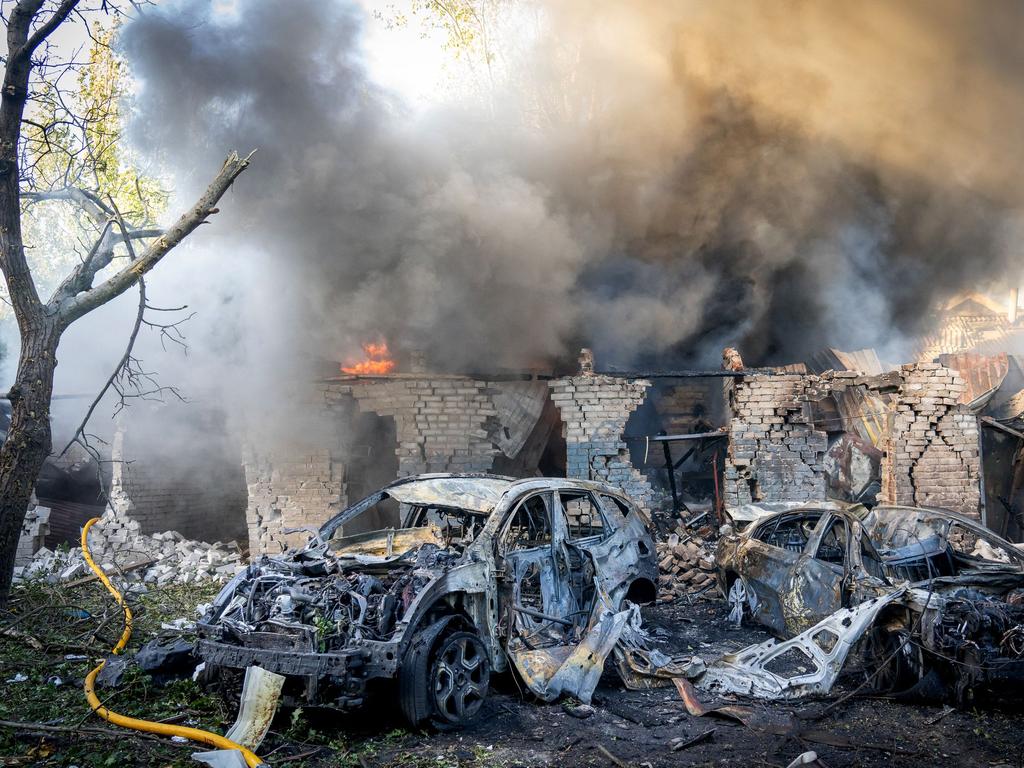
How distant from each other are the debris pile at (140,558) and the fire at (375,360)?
10.3ft

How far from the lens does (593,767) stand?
3953mm

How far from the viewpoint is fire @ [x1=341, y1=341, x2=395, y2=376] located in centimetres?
1047

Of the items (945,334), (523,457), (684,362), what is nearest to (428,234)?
(523,457)

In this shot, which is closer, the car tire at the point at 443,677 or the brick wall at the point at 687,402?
the car tire at the point at 443,677

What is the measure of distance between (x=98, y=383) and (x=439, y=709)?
34.6 ft

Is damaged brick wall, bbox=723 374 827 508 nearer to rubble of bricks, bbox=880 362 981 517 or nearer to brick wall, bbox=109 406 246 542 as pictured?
rubble of bricks, bbox=880 362 981 517

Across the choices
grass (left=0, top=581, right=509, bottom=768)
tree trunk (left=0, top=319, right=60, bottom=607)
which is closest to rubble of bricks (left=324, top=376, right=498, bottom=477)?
grass (left=0, top=581, right=509, bottom=768)

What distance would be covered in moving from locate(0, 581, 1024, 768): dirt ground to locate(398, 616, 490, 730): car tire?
12cm

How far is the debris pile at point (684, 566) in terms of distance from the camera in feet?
28.7

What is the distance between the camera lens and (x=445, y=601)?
4590 millimetres

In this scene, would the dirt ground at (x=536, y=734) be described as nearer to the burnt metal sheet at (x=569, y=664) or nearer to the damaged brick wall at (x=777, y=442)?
the burnt metal sheet at (x=569, y=664)

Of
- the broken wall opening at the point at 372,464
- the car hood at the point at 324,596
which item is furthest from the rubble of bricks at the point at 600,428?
the car hood at the point at 324,596

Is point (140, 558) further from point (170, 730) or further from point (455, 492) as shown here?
point (170, 730)

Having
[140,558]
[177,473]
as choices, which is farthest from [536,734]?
[177,473]
